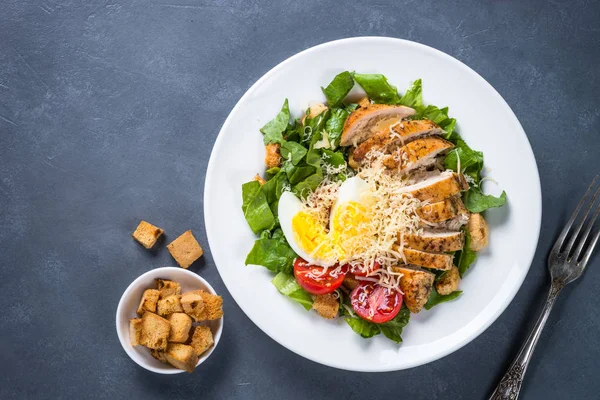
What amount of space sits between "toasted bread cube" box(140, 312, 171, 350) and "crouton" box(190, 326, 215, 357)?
15 cm

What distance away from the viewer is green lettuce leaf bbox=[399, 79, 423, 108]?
3.00m

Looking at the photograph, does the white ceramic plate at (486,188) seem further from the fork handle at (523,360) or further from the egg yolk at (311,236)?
the fork handle at (523,360)

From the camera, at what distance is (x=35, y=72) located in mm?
3449

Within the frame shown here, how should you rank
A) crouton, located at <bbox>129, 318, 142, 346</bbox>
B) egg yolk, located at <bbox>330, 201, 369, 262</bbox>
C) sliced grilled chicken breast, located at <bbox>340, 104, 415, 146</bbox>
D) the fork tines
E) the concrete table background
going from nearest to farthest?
egg yolk, located at <bbox>330, 201, 369, 262</bbox>
sliced grilled chicken breast, located at <bbox>340, 104, 415, 146</bbox>
crouton, located at <bbox>129, 318, 142, 346</bbox>
the fork tines
the concrete table background

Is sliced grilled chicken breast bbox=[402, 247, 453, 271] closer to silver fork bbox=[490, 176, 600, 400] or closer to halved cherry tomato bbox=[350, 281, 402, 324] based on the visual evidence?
halved cherry tomato bbox=[350, 281, 402, 324]

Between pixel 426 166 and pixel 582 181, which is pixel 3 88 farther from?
pixel 582 181

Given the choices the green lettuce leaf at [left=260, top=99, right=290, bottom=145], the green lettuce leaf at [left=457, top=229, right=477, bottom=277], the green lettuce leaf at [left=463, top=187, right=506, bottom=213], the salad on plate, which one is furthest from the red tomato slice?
the green lettuce leaf at [left=260, top=99, right=290, bottom=145]

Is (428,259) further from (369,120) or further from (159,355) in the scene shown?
(159,355)

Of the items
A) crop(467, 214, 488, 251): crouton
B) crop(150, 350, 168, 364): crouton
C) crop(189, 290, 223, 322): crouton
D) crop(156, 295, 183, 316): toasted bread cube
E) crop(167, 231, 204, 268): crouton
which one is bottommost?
crop(150, 350, 168, 364): crouton

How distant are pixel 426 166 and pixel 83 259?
2.11 meters

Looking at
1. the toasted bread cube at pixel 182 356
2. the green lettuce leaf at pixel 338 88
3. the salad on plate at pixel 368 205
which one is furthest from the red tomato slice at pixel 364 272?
the toasted bread cube at pixel 182 356

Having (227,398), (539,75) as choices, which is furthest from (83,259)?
(539,75)

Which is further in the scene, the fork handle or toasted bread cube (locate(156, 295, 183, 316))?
the fork handle

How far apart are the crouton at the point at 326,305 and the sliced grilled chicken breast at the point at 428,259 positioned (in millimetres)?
453
